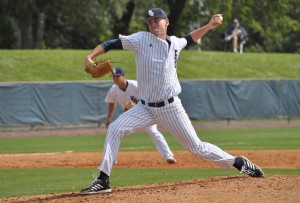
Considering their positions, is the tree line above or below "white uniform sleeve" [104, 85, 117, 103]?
above

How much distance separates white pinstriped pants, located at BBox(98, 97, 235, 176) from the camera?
832 cm

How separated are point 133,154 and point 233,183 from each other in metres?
7.22

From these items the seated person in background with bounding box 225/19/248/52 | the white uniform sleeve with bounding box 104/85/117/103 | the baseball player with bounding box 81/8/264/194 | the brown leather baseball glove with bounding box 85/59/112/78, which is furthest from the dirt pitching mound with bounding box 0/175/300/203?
the seated person in background with bounding box 225/19/248/52

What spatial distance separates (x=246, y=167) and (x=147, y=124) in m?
1.42

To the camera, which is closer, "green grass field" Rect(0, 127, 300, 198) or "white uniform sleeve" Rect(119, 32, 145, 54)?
"white uniform sleeve" Rect(119, 32, 145, 54)

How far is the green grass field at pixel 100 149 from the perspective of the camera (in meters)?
10.4

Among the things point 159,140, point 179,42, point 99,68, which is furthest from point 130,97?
point 99,68

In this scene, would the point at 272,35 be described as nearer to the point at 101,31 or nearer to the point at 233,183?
the point at 101,31

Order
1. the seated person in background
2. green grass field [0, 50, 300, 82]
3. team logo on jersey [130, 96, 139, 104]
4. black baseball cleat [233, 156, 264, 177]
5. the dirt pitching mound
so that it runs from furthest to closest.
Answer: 1. the seated person in background
2. green grass field [0, 50, 300, 82]
3. team logo on jersey [130, 96, 139, 104]
4. black baseball cleat [233, 156, 264, 177]
5. the dirt pitching mound

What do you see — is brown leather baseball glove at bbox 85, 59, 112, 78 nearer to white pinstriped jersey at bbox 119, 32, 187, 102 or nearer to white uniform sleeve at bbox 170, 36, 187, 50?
white pinstriped jersey at bbox 119, 32, 187, 102

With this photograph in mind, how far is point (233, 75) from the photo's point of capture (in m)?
31.4

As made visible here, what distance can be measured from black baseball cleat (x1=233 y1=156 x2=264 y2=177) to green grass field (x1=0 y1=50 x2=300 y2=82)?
17701 mm

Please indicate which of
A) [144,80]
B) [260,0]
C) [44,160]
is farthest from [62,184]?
[260,0]

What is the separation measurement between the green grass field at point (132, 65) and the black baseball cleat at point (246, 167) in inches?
697
